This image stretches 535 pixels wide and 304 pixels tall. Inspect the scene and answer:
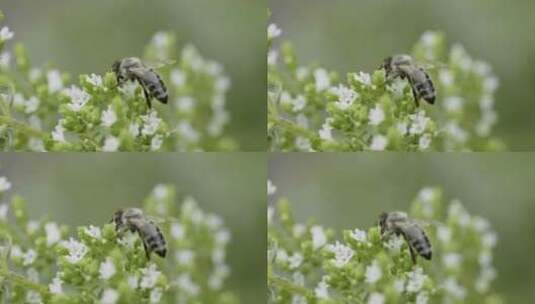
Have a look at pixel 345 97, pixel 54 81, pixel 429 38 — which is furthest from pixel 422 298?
pixel 54 81

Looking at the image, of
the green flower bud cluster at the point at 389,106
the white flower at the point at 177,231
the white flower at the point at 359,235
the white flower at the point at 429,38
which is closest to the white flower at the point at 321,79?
the green flower bud cluster at the point at 389,106

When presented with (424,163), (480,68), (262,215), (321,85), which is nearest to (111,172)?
(262,215)

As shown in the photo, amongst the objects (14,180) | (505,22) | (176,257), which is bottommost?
(176,257)

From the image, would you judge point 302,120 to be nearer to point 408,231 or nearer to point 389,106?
point 389,106

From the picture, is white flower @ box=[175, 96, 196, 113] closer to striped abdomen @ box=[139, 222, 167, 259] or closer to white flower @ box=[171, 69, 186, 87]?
white flower @ box=[171, 69, 186, 87]

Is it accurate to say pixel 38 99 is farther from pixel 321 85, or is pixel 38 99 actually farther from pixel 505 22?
pixel 505 22
